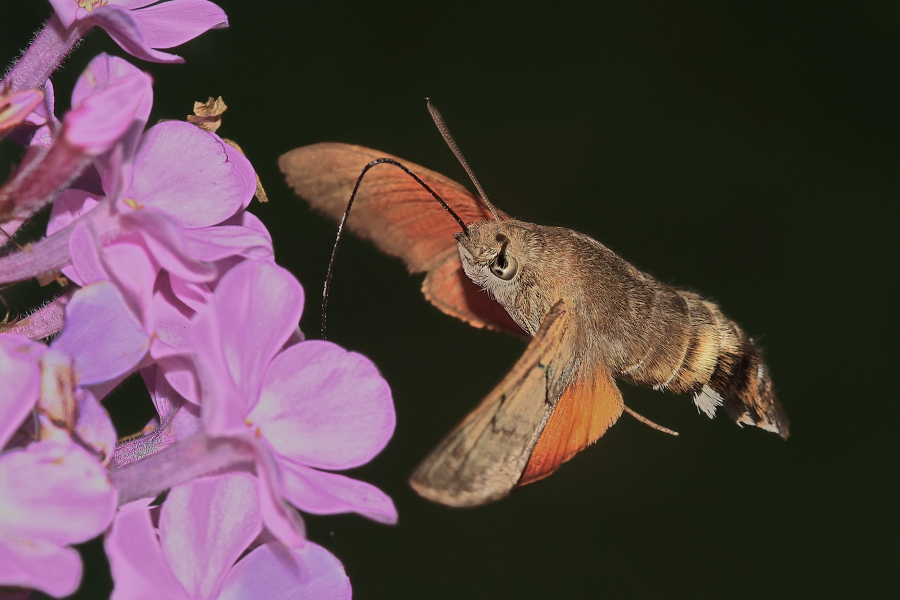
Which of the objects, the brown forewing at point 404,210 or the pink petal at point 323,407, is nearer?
the pink petal at point 323,407

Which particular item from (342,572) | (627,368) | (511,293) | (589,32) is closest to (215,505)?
(342,572)

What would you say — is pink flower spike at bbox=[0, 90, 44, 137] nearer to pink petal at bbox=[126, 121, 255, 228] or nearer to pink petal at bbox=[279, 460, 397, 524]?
pink petal at bbox=[126, 121, 255, 228]

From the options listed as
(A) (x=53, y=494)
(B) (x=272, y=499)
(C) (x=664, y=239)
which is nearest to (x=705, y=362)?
(B) (x=272, y=499)

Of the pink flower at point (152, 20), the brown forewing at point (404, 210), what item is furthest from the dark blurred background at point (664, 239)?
the pink flower at point (152, 20)

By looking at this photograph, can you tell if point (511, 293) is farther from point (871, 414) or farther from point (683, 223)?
point (871, 414)

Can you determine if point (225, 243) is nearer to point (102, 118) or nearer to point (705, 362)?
point (102, 118)

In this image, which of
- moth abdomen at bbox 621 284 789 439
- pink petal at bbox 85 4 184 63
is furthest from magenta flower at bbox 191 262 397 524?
moth abdomen at bbox 621 284 789 439

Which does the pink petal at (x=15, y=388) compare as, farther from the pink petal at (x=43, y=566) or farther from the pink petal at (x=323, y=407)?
the pink petal at (x=323, y=407)
